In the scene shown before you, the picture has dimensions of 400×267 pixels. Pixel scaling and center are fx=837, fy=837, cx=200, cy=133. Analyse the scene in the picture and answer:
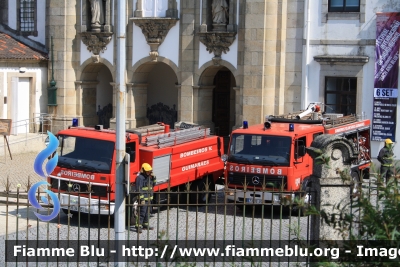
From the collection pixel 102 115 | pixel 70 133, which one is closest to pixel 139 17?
pixel 102 115

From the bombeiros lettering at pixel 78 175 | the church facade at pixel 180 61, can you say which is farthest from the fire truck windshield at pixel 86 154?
the church facade at pixel 180 61

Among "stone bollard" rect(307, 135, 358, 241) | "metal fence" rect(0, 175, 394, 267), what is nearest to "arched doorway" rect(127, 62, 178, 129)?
"metal fence" rect(0, 175, 394, 267)

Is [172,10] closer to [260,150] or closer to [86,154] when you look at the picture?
[260,150]

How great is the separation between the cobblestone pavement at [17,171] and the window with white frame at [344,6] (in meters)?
10.4

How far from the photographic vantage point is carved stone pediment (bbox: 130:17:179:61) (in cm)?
2855

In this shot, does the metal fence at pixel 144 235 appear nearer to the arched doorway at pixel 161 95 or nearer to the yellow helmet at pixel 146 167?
the yellow helmet at pixel 146 167

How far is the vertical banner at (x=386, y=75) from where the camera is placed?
25.0m

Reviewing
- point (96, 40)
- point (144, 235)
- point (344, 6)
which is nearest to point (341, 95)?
point (344, 6)

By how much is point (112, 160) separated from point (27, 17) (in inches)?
597

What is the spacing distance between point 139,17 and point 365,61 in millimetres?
8141

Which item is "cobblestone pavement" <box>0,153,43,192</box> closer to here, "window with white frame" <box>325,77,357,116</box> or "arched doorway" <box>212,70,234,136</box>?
"arched doorway" <box>212,70,234,136</box>

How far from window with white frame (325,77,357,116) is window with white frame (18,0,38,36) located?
11.8 meters

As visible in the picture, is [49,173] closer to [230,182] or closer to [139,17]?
[230,182]

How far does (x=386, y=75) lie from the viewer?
82.6 ft
